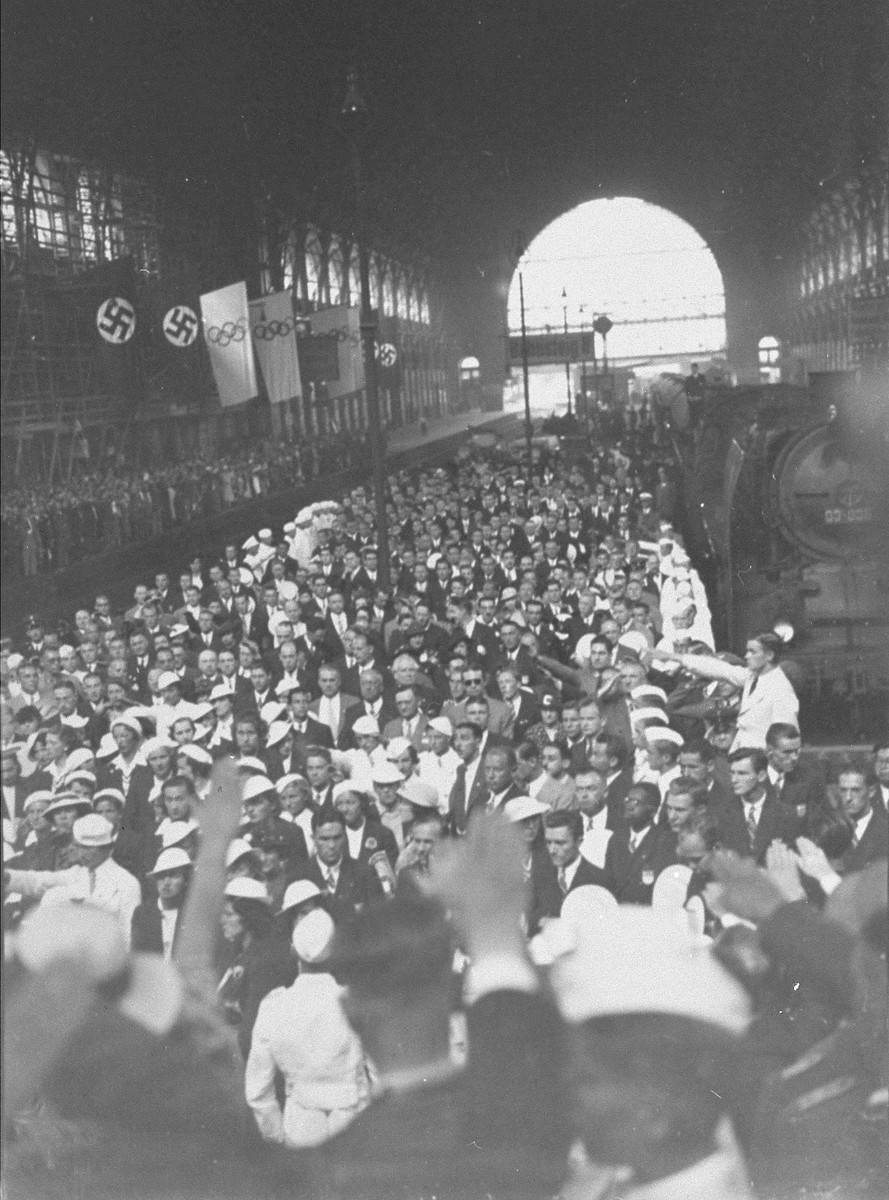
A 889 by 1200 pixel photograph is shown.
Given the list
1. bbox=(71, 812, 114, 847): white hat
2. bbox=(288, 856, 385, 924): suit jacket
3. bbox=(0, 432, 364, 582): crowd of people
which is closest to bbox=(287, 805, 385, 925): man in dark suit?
bbox=(288, 856, 385, 924): suit jacket

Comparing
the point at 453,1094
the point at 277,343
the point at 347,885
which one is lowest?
the point at 453,1094

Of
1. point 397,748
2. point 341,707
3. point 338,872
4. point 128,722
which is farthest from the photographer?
point 341,707

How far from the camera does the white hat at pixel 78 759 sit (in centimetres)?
847

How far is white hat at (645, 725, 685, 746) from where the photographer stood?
7938 mm

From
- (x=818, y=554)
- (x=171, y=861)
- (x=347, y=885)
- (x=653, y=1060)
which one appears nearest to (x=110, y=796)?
(x=171, y=861)

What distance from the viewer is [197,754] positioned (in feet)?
27.7

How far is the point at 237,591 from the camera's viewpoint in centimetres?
1307

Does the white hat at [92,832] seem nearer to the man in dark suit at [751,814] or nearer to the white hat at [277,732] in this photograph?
the white hat at [277,732]

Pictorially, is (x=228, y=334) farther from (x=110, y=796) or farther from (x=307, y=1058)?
(x=307, y=1058)

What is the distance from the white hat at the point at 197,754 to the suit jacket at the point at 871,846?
367cm

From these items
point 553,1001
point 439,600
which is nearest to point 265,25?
point 439,600

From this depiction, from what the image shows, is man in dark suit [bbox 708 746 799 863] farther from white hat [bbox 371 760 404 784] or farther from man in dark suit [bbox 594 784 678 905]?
white hat [bbox 371 760 404 784]

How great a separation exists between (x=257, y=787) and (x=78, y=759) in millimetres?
1305

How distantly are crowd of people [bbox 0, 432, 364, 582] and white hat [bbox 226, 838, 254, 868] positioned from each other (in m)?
5.02
